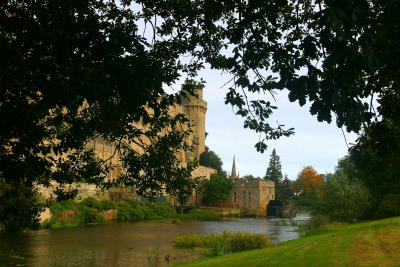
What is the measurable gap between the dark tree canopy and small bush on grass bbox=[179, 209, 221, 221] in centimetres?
2549

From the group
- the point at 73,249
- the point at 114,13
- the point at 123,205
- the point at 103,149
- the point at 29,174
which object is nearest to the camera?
the point at 29,174

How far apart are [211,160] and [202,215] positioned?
32276 millimetres

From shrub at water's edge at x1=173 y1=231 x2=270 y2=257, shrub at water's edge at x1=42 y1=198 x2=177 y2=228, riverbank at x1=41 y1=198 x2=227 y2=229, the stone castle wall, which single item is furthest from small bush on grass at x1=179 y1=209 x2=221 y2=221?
shrub at water's edge at x1=173 y1=231 x2=270 y2=257

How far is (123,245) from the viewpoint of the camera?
20.5 m

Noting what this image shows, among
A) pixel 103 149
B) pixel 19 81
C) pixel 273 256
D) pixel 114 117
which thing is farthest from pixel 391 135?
pixel 103 149

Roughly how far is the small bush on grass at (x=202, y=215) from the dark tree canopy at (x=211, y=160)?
83.6 feet

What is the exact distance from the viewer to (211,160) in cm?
8531

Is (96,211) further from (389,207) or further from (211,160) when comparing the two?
(211,160)

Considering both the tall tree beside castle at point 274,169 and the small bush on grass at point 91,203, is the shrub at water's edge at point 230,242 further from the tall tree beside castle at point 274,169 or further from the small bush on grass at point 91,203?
the tall tree beside castle at point 274,169

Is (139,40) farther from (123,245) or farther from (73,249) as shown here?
(123,245)

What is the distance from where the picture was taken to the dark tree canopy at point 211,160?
82.1 m

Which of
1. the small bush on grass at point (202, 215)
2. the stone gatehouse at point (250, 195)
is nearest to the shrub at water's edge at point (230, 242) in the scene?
the small bush on grass at point (202, 215)

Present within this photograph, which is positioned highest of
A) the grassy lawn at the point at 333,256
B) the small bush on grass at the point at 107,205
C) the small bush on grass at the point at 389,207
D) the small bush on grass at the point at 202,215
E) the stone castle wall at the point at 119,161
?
the stone castle wall at the point at 119,161

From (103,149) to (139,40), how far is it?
1622 inches
